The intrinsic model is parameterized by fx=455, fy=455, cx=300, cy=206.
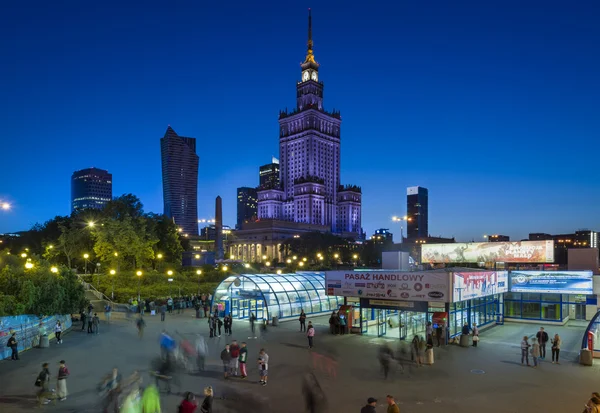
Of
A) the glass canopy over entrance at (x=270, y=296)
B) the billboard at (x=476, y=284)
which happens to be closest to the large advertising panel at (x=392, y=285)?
the billboard at (x=476, y=284)

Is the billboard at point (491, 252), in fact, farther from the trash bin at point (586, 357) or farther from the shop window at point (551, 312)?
the trash bin at point (586, 357)

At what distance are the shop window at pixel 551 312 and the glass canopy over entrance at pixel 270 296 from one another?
55.7 ft

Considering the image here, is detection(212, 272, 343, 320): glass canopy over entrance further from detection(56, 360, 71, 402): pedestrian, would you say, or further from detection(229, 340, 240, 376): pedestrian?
detection(56, 360, 71, 402): pedestrian


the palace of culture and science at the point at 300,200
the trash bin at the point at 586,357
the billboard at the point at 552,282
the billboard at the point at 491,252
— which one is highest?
the palace of culture and science at the point at 300,200

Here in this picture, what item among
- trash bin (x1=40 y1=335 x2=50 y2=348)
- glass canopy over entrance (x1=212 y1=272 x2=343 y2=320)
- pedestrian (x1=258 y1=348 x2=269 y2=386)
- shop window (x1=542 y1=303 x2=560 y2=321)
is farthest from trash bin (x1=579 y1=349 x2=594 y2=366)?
trash bin (x1=40 y1=335 x2=50 y2=348)

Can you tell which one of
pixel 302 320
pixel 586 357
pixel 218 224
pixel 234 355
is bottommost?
pixel 302 320

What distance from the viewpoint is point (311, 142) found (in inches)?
7579

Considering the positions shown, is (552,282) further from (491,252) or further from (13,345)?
(13,345)

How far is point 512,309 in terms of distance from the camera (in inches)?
1421

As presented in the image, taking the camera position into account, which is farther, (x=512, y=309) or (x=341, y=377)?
(x=512, y=309)

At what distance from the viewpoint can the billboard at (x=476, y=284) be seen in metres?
24.9

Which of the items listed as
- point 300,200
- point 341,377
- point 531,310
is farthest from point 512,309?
point 300,200

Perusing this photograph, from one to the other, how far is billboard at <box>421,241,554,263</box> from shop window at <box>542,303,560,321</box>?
25.5 feet

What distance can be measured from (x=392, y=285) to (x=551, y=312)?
1668cm
